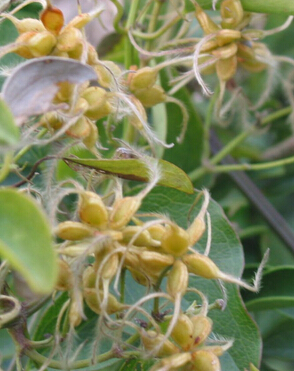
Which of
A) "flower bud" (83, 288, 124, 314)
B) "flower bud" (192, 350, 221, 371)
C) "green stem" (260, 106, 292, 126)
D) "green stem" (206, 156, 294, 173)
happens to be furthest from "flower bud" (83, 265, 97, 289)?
"green stem" (260, 106, 292, 126)

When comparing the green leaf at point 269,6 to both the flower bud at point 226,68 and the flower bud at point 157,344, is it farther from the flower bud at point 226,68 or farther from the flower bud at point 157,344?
the flower bud at point 157,344

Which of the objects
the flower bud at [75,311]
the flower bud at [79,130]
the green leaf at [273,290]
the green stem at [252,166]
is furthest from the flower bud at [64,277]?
the green stem at [252,166]

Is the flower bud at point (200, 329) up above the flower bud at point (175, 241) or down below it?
below

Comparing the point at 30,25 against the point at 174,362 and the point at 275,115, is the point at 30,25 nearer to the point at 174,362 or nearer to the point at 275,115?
the point at 174,362

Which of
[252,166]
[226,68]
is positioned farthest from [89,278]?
[252,166]

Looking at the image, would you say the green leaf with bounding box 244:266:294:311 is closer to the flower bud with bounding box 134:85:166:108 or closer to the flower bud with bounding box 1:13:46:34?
the flower bud with bounding box 134:85:166:108
